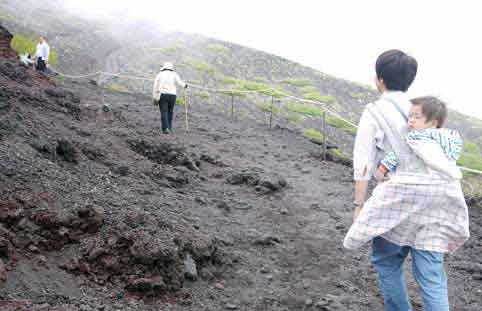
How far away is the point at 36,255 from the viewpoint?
4.84m

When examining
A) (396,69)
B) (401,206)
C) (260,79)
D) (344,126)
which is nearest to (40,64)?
(344,126)

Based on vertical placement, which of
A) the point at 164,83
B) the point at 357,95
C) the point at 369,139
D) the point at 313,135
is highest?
the point at 369,139

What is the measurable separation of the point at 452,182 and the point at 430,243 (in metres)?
0.47

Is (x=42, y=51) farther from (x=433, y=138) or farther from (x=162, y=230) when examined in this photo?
(x=433, y=138)

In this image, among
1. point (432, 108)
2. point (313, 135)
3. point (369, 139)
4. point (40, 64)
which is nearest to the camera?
point (432, 108)

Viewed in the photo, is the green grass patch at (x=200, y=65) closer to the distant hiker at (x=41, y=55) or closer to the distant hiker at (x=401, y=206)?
the distant hiker at (x=41, y=55)

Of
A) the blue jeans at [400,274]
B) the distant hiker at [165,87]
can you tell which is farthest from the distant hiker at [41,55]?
the blue jeans at [400,274]

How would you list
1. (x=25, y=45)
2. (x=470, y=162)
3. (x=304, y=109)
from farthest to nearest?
1. (x=25, y=45)
2. (x=304, y=109)
3. (x=470, y=162)

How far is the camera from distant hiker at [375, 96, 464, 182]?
380 centimetres

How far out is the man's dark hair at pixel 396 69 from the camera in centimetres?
414

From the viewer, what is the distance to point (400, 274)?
427 centimetres

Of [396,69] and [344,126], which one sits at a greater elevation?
[396,69]

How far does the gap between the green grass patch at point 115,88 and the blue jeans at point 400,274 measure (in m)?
18.1

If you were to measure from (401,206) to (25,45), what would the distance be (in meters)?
23.6
